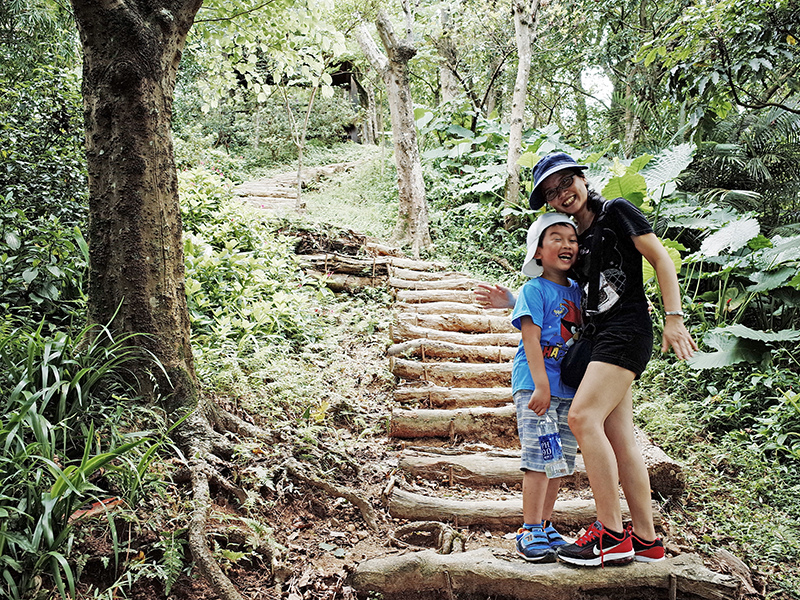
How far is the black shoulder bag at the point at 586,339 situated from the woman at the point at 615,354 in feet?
0.05

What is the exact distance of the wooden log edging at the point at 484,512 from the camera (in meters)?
2.89

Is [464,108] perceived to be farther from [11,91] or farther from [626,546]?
[626,546]

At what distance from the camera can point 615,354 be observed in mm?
2123

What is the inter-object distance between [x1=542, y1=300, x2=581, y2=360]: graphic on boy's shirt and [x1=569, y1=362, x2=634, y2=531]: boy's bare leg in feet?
0.79

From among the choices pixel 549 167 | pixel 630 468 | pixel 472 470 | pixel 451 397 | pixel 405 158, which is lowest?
pixel 472 470

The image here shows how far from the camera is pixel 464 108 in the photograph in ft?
37.6

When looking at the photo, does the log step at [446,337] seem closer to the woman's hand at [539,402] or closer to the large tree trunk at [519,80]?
the woman's hand at [539,402]

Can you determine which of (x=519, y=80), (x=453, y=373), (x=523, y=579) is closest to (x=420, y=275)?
(x=453, y=373)

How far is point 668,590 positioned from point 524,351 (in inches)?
46.3

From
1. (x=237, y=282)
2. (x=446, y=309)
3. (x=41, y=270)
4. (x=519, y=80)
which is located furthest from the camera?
(x=519, y=80)

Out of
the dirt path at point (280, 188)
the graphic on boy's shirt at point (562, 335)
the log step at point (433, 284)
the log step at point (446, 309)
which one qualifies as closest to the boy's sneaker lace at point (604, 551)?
the graphic on boy's shirt at point (562, 335)

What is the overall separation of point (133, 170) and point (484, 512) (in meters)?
2.65

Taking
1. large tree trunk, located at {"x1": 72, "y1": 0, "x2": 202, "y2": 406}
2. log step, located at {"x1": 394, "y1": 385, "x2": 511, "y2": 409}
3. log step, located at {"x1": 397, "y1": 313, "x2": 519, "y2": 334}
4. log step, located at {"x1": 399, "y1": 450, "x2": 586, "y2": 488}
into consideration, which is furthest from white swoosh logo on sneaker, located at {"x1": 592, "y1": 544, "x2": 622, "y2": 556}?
log step, located at {"x1": 397, "y1": 313, "x2": 519, "y2": 334}

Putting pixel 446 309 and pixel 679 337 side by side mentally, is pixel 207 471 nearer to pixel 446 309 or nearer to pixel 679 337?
pixel 679 337
